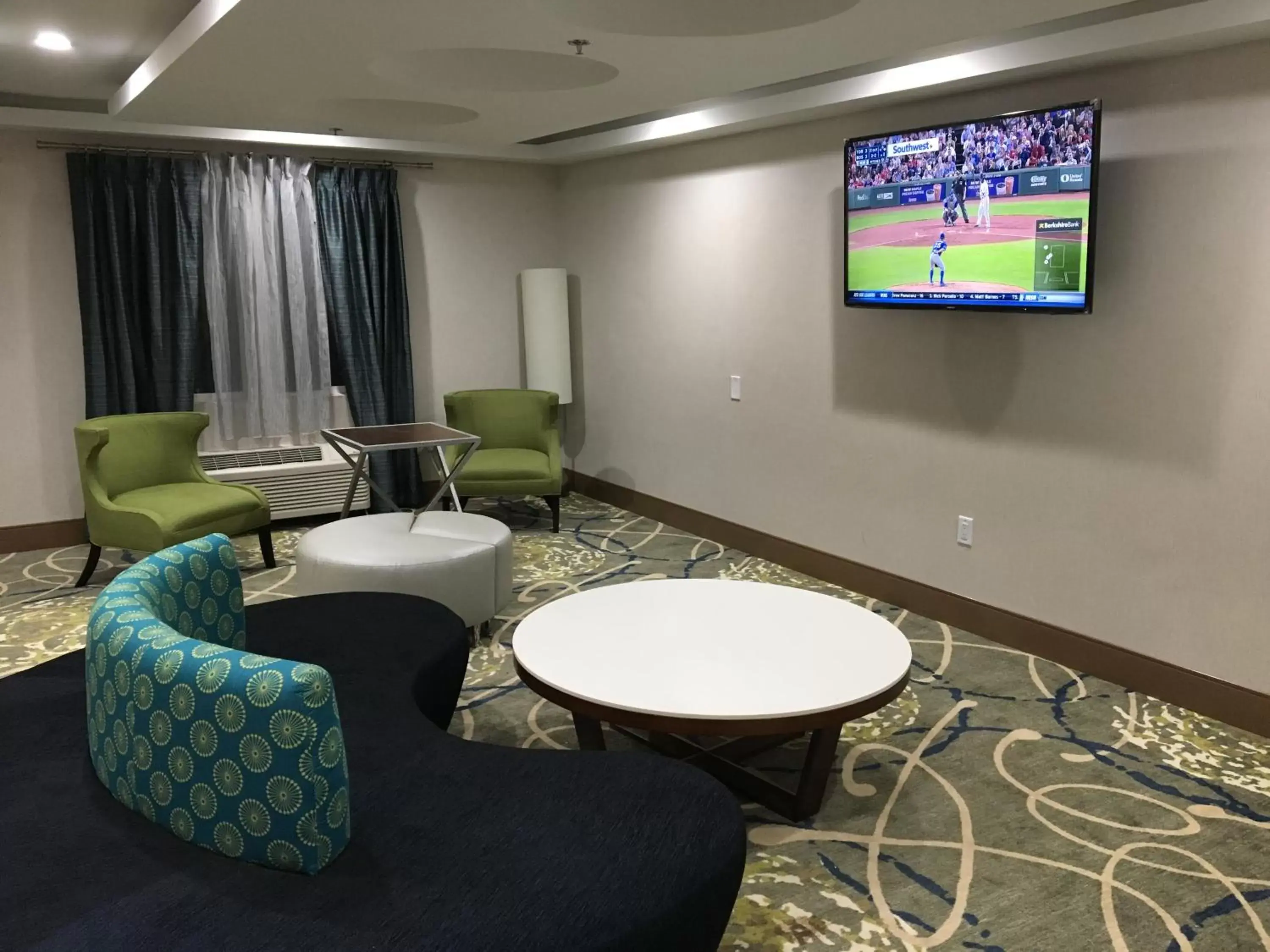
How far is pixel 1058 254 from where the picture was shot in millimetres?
3613

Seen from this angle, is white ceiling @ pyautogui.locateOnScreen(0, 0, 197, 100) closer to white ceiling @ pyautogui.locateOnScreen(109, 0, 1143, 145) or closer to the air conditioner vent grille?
white ceiling @ pyautogui.locateOnScreen(109, 0, 1143, 145)

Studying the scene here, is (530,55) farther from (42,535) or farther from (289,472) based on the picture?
(42,535)

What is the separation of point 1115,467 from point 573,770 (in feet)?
8.39

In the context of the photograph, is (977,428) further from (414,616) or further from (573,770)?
(573,770)

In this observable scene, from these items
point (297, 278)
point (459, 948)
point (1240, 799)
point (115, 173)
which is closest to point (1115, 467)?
point (1240, 799)

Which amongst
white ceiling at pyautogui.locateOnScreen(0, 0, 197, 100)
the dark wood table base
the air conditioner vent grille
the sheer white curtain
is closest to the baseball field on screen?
the dark wood table base

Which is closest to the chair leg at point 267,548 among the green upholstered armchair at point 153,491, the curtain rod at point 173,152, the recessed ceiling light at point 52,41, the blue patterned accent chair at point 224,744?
the green upholstered armchair at point 153,491

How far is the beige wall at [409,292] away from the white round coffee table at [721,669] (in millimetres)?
3816

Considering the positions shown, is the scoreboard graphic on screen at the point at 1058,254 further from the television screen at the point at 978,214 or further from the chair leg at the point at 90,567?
the chair leg at the point at 90,567

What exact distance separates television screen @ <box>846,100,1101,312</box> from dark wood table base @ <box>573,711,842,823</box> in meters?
1.85

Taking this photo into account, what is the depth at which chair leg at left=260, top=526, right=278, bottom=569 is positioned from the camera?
5.39 m

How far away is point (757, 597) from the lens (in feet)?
11.1

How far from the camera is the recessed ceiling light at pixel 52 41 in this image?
13.4 feet

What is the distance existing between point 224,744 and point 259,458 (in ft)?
15.5
